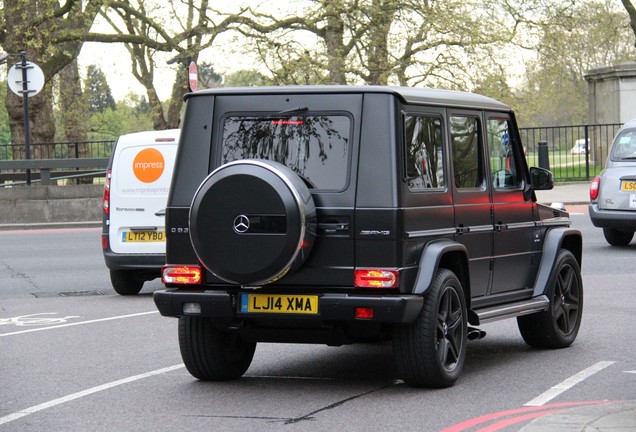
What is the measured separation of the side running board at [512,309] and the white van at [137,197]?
20.1 feet

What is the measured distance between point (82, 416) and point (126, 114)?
77.2 meters

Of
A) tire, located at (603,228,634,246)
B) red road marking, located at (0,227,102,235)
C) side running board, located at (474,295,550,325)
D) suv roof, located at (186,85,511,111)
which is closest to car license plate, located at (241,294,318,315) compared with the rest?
suv roof, located at (186,85,511,111)

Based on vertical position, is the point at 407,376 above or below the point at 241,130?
below

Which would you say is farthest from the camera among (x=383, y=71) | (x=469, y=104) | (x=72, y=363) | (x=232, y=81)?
(x=232, y=81)

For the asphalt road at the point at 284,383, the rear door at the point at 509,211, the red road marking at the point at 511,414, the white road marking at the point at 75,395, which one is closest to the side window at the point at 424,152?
the rear door at the point at 509,211

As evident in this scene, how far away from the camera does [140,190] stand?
14.7 metres

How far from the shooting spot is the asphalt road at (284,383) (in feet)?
23.1

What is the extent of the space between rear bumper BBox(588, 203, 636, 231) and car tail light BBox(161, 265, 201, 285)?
11.6 m

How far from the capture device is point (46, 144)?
34.0 metres

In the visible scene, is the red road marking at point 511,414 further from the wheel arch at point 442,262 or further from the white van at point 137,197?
the white van at point 137,197

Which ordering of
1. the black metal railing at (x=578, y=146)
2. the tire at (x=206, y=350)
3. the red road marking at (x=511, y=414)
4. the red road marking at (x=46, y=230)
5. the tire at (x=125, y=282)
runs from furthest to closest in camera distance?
1. the black metal railing at (x=578, y=146)
2. the red road marking at (x=46, y=230)
3. the tire at (x=125, y=282)
4. the tire at (x=206, y=350)
5. the red road marking at (x=511, y=414)

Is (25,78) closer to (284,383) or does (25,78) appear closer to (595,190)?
(595,190)

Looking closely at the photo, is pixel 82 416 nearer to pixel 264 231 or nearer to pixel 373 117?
pixel 264 231

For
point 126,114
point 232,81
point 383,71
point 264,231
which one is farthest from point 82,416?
point 126,114
